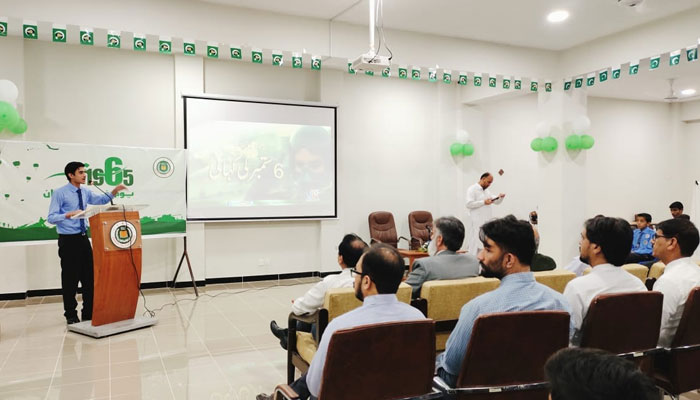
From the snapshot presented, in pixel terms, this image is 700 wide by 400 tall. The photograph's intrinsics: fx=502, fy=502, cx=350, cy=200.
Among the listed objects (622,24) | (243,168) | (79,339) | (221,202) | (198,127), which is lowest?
(79,339)

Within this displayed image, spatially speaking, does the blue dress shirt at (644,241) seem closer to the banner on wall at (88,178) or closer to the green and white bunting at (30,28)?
the banner on wall at (88,178)

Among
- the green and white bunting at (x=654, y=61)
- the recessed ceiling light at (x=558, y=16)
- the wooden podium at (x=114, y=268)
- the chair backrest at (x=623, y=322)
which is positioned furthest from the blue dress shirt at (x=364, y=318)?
the green and white bunting at (x=654, y=61)

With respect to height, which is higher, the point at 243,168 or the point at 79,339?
the point at 243,168

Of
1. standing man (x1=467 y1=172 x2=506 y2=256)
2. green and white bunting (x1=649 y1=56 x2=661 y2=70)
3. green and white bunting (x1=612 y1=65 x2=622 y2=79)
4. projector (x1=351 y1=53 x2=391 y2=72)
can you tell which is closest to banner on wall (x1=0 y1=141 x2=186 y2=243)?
projector (x1=351 y1=53 x2=391 y2=72)

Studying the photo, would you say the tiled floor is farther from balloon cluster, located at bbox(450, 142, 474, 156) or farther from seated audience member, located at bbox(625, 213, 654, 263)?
balloon cluster, located at bbox(450, 142, 474, 156)

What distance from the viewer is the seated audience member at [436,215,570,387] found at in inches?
78.0

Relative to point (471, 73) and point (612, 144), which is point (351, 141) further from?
point (612, 144)

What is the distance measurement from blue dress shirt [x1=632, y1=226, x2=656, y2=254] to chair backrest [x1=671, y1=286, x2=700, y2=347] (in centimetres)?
453

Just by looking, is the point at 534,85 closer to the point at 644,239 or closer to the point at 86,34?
the point at 644,239

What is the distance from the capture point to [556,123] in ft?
24.2

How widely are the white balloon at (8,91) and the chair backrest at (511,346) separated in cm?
595

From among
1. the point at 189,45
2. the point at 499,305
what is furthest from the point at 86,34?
the point at 499,305

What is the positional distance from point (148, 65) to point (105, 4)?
2013 mm

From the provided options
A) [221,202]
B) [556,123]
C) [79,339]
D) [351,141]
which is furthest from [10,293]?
[556,123]
